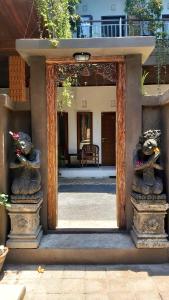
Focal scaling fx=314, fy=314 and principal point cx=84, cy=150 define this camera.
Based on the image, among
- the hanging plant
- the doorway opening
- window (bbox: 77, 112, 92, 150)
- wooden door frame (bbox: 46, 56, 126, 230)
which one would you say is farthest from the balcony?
wooden door frame (bbox: 46, 56, 126, 230)

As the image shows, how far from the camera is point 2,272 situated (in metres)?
3.38

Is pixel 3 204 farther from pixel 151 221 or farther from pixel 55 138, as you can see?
pixel 151 221

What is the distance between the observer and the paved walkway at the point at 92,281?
9.56 ft

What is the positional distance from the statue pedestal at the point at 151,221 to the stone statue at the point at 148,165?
0.28 ft

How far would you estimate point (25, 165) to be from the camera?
11.8ft

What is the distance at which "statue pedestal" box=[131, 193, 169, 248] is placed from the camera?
3.51m

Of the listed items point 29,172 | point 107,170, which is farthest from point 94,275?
point 107,170

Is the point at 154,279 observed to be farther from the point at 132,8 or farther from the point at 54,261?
the point at 132,8

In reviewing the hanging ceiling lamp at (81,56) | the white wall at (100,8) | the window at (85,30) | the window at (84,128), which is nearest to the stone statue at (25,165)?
the hanging ceiling lamp at (81,56)

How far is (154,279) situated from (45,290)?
3.62 feet

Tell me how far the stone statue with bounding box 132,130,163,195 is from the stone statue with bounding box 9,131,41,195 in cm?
115

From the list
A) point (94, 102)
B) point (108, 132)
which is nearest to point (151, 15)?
point (94, 102)

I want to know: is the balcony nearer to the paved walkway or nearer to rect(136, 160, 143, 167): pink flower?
rect(136, 160, 143, 167): pink flower

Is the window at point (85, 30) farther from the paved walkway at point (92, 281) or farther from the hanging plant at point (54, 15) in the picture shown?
the paved walkway at point (92, 281)
